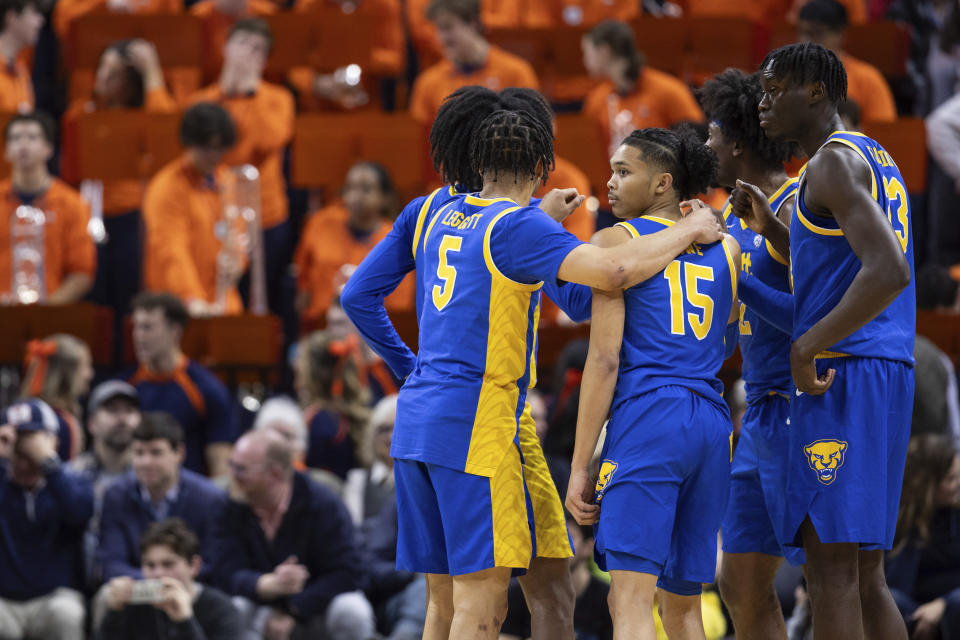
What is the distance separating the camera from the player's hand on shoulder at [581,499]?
13.0ft

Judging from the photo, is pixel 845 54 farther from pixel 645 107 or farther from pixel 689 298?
pixel 689 298

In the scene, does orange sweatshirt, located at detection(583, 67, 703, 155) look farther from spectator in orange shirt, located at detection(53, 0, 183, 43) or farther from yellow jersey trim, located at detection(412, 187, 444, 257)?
yellow jersey trim, located at detection(412, 187, 444, 257)

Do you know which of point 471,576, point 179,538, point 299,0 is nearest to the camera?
point 471,576

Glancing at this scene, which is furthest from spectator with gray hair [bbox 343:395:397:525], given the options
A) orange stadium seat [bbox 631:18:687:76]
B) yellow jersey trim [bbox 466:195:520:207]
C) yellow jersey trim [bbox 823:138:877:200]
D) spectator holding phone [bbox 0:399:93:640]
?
orange stadium seat [bbox 631:18:687:76]

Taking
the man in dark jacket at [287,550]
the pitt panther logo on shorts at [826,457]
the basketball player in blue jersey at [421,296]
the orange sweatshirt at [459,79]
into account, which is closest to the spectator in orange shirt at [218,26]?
the orange sweatshirt at [459,79]

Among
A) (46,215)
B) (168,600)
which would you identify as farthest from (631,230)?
(46,215)

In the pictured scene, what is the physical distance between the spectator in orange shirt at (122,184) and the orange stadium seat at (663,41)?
372 centimetres

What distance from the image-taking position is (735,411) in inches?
289

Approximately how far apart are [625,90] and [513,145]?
5.88m

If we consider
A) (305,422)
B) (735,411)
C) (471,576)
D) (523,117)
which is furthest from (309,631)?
(523,117)

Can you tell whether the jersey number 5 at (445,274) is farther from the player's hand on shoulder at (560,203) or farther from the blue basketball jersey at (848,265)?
the blue basketball jersey at (848,265)

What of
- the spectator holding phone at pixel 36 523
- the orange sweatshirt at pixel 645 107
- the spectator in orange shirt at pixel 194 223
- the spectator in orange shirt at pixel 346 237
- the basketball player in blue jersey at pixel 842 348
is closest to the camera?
the basketball player in blue jersey at pixel 842 348

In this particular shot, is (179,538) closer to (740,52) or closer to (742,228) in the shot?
(742,228)

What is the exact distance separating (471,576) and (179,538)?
3122 mm
